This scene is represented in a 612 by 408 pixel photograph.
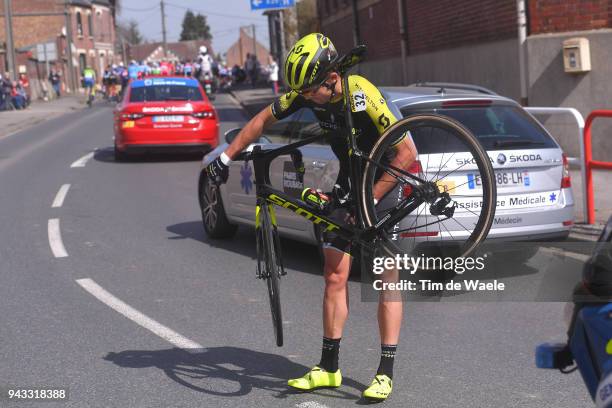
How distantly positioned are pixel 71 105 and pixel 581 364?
50869mm

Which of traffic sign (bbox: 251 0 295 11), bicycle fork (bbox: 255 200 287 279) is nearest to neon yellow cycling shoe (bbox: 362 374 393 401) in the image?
bicycle fork (bbox: 255 200 287 279)

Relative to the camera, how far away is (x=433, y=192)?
4.79 metres

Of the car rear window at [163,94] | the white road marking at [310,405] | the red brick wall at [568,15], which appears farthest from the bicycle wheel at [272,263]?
the car rear window at [163,94]

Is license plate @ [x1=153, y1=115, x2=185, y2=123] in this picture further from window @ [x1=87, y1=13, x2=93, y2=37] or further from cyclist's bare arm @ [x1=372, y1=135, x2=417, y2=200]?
window @ [x1=87, y1=13, x2=93, y2=37]

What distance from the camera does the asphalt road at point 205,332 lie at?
531 cm

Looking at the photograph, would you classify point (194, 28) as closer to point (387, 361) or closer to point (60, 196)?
point (60, 196)

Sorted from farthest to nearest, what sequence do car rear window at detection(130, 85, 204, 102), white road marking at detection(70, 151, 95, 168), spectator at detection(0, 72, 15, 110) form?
1. spectator at detection(0, 72, 15, 110)
2. car rear window at detection(130, 85, 204, 102)
3. white road marking at detection(70, 151, 95, 168)

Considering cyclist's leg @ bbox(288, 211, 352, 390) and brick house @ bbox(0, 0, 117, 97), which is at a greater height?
brick house @ bbox(0, 0, 117, 97)

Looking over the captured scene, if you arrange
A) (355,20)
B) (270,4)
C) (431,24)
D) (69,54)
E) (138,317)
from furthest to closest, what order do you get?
(69,54)
(355,20)
(270,4)
(431,24)
(138,317)

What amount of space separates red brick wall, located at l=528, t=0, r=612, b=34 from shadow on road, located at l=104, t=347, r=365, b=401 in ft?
35.9

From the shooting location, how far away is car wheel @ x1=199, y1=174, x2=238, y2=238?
10.3 metres

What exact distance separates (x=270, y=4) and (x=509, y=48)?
13.3m

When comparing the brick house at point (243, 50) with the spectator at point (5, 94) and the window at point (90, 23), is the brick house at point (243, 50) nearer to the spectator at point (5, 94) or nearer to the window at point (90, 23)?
the window at point (90, 23)

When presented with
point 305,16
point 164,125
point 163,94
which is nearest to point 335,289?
point 164,125
